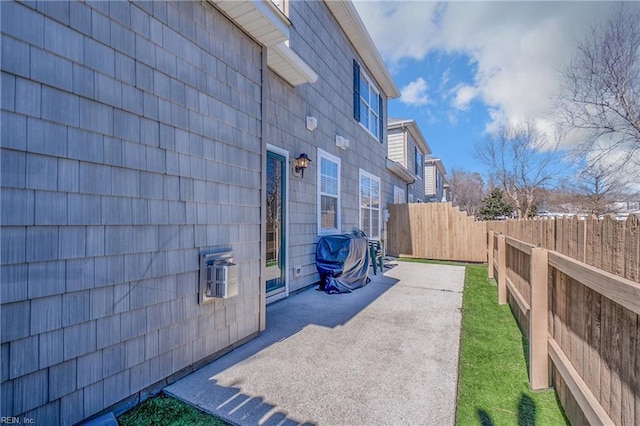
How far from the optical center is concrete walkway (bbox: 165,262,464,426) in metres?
2.08

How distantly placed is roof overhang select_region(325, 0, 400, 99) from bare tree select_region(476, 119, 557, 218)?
545 inches

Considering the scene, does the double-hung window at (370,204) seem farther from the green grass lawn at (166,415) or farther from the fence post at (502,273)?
the green grass lawn at (166,415)

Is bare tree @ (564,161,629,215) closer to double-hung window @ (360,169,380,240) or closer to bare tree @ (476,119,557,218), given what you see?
bare tree @ (476,119,557,218)

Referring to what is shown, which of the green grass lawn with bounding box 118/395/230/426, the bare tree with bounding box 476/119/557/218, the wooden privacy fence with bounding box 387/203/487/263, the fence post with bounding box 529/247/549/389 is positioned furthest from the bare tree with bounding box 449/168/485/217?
the green grass lawn with bounding box 118/395/230/426

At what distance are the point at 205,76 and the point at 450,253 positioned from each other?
9226mm

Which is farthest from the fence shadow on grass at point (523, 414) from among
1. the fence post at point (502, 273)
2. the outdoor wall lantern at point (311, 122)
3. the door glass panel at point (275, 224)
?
the outdoor wall lantern at point (311, 122)

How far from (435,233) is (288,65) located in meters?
7.64

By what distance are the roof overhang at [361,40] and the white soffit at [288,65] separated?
2500 mm

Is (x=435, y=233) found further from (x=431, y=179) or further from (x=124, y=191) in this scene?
(x=431, y=179)

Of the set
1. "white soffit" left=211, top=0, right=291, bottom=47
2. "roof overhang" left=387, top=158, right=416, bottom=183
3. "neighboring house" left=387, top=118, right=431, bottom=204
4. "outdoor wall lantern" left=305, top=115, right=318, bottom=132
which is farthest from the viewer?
"neighboring house" left=387, top=118, right=431, bottom=204

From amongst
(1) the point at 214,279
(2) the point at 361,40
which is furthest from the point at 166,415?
(2) the point at 361,40

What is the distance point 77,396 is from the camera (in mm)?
1834

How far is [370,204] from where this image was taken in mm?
8984

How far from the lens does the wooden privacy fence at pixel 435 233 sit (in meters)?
9.60
